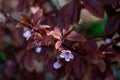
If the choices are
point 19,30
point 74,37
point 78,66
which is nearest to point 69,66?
point 78,66

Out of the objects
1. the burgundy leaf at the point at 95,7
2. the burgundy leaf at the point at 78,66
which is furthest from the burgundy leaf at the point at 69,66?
the burgundy leaf at the point at 95,7

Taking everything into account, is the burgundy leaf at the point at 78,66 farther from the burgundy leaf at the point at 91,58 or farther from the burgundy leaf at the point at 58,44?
the burgundy leaf at the point at 58,44

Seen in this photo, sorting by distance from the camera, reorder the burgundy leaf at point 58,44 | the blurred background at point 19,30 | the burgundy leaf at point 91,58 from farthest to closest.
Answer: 1. the blurred background at point 19,30
2. the burgundy leaf at point 91,58
3. the burgundy leaf at point 58,44

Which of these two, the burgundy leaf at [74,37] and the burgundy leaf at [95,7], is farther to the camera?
the burgundy leaf at [95,7]

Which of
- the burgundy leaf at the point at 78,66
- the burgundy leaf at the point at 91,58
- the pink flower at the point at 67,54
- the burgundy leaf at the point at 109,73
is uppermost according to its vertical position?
the pink flower at the point at 67,54

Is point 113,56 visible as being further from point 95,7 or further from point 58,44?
point 58,44

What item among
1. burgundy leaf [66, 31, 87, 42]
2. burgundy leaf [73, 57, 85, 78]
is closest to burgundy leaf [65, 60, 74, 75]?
burgundy leaf [73, 57, 85, 78]

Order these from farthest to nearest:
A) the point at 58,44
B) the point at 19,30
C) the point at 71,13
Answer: the point at 19,30
the point at 71,13
the point at 58,44

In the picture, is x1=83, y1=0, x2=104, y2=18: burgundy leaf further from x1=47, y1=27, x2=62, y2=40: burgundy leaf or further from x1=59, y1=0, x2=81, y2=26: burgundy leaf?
x1=47, y1=27, x2=62, y2=40: burgundy leaf

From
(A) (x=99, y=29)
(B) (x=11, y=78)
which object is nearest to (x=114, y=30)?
(A) (x=99, y=29)
